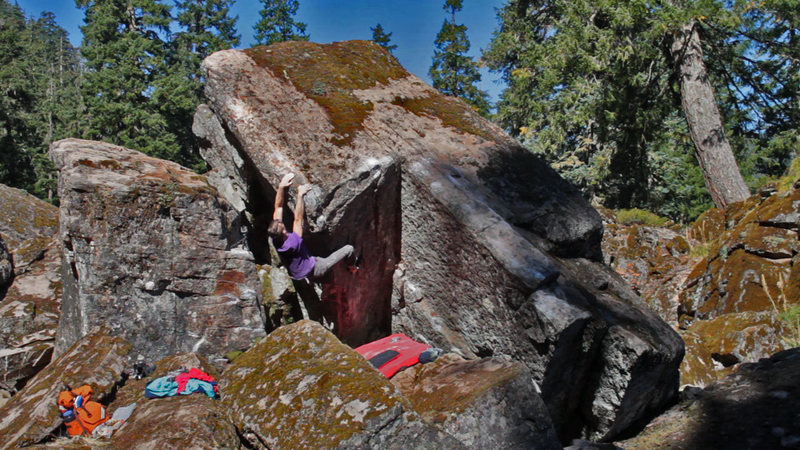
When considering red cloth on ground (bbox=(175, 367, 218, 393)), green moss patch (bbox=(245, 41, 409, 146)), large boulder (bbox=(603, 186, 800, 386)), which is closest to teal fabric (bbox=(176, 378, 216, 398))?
red cloth on ground (bbox=(175, 367, 218, 393))

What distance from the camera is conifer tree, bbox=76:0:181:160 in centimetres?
2455

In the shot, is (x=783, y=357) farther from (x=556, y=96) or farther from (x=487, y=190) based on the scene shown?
(x=556, y=96)

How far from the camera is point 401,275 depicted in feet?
19.1

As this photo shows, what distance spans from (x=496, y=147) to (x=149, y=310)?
169 inches

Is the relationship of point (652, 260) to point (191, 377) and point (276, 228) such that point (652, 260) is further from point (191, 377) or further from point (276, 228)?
point (191, 377)

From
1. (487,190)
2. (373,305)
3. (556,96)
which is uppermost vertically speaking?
(556,96)

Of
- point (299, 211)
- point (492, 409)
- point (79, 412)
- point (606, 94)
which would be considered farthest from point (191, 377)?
point (606, 94)

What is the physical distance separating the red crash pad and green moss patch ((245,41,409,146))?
2245 millimetres

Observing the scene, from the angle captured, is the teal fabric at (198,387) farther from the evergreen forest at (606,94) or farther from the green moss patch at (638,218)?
the green moss patch at (638,218)

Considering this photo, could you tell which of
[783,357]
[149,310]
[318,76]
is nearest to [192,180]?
[149,310]

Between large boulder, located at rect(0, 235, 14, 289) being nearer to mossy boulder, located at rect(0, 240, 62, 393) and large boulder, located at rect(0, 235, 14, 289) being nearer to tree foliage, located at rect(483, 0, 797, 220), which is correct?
mossy boulder, located at rect(0, 240, 62, 393)

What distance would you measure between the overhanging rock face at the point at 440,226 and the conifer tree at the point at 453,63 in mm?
24453

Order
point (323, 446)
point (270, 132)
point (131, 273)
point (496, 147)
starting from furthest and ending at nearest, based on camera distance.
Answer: point (496, 147), point (270, 132), point (131, 273), point (323, 446)

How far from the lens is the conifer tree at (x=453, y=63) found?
99.1ft
